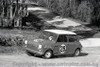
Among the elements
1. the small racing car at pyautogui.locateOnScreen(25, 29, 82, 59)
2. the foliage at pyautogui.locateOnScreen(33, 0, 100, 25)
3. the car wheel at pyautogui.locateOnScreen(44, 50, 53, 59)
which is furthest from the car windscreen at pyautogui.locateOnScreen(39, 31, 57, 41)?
the foliage at pyautogui.locateOnScreen(33, 0, 100, 25)

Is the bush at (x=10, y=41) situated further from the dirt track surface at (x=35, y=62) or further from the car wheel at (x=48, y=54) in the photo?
the car wheel at (x=48, y=54)

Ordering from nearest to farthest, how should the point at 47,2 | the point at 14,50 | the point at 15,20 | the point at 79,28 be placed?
the point at 14,50 → the point at 15,20 → the point at 79,28 → the point at 47,2

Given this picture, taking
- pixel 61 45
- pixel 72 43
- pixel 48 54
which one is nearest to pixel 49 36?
pixel 61 45

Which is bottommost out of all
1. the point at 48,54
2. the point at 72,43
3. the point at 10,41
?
the point at 10,41

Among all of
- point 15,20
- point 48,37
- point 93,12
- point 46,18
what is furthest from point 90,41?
Result: point 93,12

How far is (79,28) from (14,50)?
1924cm

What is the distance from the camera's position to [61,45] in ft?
57.0

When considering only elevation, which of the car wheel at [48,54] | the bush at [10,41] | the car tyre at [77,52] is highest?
the car wheel at [48,54]

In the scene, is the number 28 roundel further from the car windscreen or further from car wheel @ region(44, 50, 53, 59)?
car wheel @ region(44, 50, 53, 59)

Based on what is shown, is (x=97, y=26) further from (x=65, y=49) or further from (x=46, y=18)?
(x=65, y=49)

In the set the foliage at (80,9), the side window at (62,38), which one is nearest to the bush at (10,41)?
the side window at (62,38)

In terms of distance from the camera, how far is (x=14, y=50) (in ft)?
60.1

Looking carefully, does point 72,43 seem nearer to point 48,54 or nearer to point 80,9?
point 48,54

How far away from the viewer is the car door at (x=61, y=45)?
17150 mm
